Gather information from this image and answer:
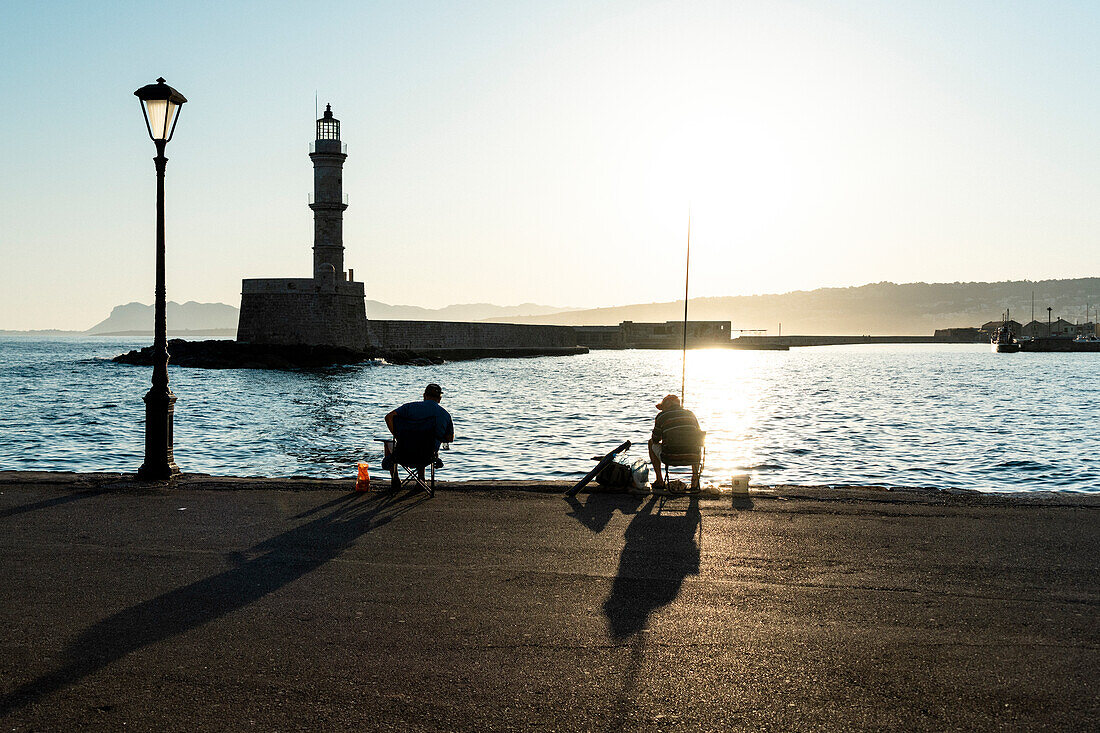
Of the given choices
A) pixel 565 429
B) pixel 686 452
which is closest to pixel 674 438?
pixel 686 452

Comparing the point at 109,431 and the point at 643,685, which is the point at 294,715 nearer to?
the point at 643,685

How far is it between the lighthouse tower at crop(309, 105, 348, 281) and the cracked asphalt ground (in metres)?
55.5

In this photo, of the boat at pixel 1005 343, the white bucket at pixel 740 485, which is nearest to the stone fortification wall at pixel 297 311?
the white bucket at pixel 740 485

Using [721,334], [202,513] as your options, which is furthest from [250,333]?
[721,334]

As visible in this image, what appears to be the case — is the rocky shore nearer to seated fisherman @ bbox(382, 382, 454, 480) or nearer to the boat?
seated fisherman @ bbox(382, 382, 454, 480)

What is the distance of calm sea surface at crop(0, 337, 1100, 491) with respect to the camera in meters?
18.3

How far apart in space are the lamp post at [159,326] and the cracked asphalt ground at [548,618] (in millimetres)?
1551

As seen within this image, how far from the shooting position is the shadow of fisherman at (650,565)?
5156 millimetres

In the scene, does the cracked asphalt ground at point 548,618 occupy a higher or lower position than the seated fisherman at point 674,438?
lower

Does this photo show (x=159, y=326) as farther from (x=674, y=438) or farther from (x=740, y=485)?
(x=740, y=485)

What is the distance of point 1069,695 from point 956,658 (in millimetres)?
547

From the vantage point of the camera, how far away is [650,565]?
20.4 ft

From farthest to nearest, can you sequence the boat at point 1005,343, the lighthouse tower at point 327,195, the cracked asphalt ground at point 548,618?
the boat at point 1005,343 < the lighthouse tower at point 327,195 < the cracked asphalt ground at point 548,618

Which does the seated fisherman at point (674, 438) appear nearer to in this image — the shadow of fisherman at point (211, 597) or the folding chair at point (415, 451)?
the folding chair at point (415, 451)
